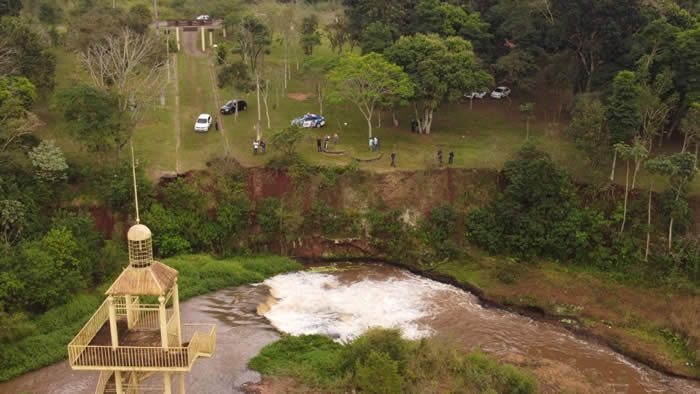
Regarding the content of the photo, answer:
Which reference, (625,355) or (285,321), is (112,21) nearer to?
(285,321)

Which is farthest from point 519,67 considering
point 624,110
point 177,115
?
point 177,115

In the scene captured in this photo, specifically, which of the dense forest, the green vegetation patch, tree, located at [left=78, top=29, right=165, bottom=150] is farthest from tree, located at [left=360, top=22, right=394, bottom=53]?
the green vegetation patch

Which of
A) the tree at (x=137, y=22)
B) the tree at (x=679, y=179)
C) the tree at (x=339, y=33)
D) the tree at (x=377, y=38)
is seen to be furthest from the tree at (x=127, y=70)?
the tree at (x=679, y=179)

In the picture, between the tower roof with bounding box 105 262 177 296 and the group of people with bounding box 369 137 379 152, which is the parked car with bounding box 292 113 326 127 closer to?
the group of people with bounding box 369 137 379 152

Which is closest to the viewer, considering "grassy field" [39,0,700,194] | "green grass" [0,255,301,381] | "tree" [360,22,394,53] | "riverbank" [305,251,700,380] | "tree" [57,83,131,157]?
"green grass" [0,255,301,381]

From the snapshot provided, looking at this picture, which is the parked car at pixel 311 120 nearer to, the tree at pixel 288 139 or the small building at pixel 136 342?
the tree at pixel 288 139

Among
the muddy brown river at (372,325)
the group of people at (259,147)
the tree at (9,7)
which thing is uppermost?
the tree at (9,7)

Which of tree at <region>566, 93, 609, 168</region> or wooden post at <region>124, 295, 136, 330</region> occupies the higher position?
tree at <region>566, 93, 609, 168</region>

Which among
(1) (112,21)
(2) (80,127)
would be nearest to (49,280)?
(2) (80,127)
